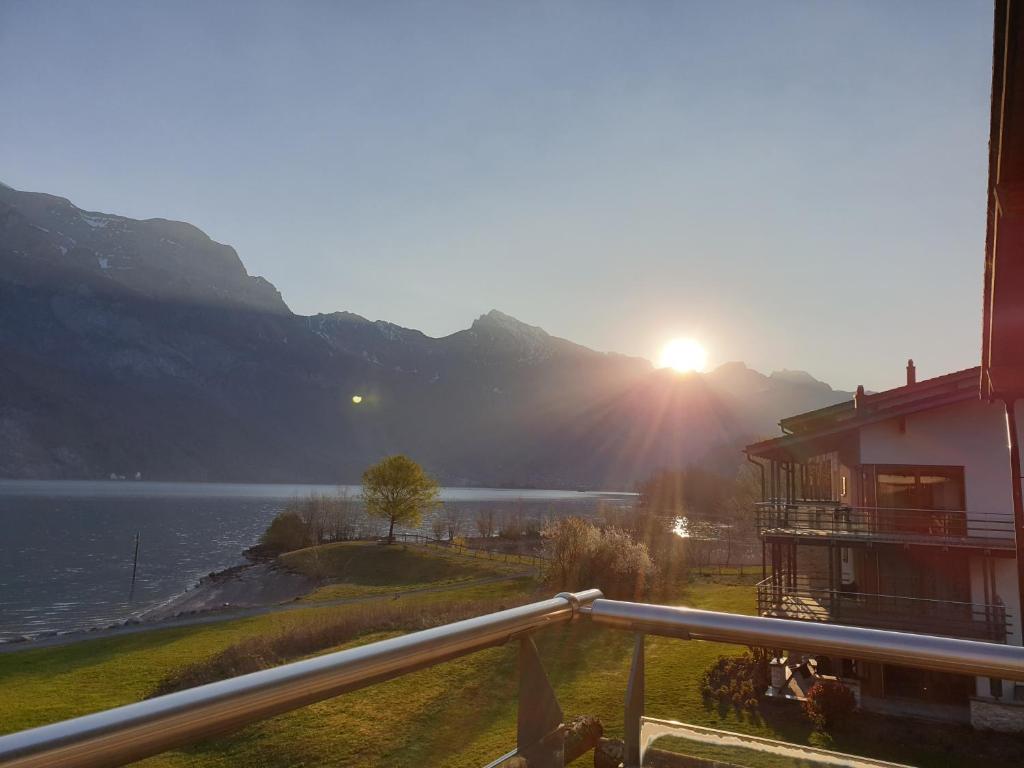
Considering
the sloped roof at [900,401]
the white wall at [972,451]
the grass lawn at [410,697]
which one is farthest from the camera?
the sloped roof at [900,401]

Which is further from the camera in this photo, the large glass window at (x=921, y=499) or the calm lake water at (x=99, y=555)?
the calm lake water at (x=99, y=555)

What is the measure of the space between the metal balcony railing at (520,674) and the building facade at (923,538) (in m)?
16.2

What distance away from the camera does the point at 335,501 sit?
79.9 meters

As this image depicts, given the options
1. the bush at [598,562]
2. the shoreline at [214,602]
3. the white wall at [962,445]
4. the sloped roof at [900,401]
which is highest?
the sloped roof at [900,401]

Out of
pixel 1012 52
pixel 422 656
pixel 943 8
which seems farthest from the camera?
pixel 943 8

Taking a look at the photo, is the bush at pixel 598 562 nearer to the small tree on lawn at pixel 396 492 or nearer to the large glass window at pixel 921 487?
the large glass window at pixel 921 487

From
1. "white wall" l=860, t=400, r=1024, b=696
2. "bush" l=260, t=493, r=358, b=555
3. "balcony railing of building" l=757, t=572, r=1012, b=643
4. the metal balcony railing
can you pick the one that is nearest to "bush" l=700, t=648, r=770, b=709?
"balcony railing of building" l=757, t=572, r=1012, b=643

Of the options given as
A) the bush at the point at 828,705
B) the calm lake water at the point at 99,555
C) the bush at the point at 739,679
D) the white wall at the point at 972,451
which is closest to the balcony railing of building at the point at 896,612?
the white wall at the point at 972,451

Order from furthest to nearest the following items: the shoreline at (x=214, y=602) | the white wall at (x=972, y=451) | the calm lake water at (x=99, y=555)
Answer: the calm lake water at (x=99, y=555) < the shoreline at (x=214, y=602) < the white wall at (x=972, y=451)

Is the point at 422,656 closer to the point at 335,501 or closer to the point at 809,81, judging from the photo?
the point at 809,81

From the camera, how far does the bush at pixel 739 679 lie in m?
16.5

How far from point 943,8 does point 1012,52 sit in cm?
639

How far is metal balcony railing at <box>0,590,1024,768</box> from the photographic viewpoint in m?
1.17

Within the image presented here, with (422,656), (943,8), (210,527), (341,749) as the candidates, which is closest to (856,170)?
(943,8)
